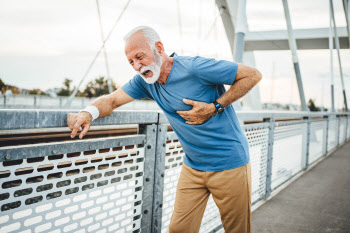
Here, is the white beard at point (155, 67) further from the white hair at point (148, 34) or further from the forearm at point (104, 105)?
the forearm at point (104, 105)

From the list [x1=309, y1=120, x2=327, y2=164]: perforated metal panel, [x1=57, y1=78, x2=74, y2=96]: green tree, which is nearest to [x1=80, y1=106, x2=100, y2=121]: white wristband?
[x1=309, y1=120, x2=327, y2=164]: perforated metal panel

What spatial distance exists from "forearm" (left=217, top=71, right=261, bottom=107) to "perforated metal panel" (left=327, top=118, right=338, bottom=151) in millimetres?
7005

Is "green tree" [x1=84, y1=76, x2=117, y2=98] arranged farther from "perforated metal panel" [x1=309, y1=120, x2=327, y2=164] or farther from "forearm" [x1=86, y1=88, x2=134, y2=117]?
"forearm" [x1=86, y1=88, x2=134, y2=117]

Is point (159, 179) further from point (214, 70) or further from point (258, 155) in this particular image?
point (258, 155)

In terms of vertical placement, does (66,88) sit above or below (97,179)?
above

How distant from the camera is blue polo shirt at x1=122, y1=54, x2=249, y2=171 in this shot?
1649mm

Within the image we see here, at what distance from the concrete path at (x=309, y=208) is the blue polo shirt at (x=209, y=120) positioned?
1454 millimetres

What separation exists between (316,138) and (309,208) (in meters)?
3.18

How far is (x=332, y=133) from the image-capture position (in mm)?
8164

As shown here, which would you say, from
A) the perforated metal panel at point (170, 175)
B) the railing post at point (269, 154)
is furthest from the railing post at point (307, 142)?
the perforated metal panel at point (170, 175)

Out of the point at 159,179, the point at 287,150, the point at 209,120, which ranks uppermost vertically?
the point at 209,120

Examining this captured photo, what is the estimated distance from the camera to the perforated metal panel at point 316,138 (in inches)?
231

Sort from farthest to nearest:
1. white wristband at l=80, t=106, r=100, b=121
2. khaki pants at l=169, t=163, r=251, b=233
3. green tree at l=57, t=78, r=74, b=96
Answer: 1. green tree at l=57, t=78, r=74, b=96
2. khaki pants at l=169, t=163, r=251, b=233
3. white wristband at l=80, t=106, r=100, b=121

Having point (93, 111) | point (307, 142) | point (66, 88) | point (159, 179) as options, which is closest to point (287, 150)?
point (307, 142)
